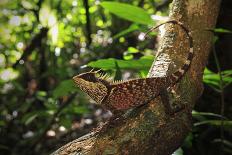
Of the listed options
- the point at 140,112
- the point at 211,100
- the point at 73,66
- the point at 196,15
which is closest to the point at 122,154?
the point at 140,112

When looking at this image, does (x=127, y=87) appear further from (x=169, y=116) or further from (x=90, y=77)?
→ (x=169, y=116)

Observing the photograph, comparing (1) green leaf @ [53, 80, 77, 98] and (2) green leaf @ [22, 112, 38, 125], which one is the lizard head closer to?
(1) green leaf @ [53, 80, 77, 98]

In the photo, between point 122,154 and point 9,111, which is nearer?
point 122,154

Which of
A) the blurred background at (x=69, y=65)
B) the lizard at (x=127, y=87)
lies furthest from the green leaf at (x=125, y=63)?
the lizard at (x=127, y=87)

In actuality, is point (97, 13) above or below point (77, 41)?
above

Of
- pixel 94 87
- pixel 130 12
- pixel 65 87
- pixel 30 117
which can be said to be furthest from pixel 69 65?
pixel 94 87

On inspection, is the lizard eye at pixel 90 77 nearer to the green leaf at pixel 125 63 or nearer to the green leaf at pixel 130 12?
the green leaf at pixel 125 63

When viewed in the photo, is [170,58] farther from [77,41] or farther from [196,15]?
[77,41]
